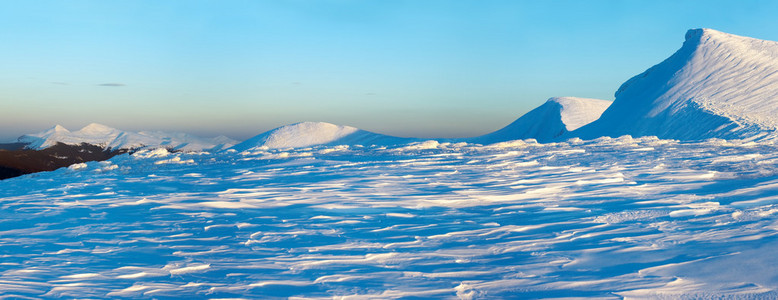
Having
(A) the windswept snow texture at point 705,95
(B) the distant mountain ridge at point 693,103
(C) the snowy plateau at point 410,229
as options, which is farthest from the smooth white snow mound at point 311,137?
(C) the snowy plateau at point 410,229

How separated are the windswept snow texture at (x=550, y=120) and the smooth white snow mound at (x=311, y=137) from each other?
7.41m

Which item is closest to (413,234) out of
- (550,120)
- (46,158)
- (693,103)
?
(693,103)

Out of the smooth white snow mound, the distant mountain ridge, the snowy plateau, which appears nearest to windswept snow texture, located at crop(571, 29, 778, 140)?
the distant mountain ridge

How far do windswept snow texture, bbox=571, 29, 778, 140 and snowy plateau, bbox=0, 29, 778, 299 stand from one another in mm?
6706

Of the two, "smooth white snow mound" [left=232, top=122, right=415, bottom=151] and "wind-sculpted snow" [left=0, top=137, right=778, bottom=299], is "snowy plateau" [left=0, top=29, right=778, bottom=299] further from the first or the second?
"smooth white snow mound" [left=232, top=122, right=415, bottom=151]

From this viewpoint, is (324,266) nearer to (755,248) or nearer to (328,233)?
(328,233)

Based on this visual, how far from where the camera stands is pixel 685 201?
625 centimetres

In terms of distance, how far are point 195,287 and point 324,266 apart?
1.01 m

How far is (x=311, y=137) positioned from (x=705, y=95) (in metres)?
22.7

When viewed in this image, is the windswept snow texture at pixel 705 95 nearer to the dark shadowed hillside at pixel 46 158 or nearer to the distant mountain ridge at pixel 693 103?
the distant mountain ridge at pixel 693 103

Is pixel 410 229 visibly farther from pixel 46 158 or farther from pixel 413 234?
pixel 46 158

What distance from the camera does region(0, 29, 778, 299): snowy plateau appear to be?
3.88 meters

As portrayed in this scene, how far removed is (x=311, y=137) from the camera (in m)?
36.1

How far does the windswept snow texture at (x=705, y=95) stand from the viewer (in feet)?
59.5
